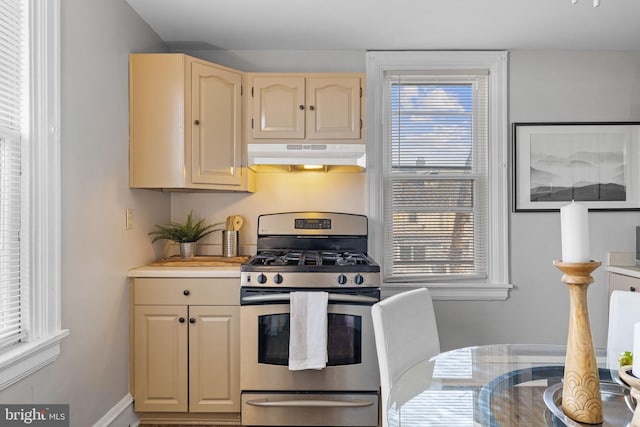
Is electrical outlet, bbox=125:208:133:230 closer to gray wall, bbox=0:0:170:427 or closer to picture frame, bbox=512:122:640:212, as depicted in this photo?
gray wall, bbox=0:0:170:427

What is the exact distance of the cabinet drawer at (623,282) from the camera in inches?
113

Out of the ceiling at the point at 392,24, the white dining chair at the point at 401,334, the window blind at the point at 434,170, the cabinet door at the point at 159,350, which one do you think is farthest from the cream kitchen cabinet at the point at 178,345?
the ceiling at the point at 392,24

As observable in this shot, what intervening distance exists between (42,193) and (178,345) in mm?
1170

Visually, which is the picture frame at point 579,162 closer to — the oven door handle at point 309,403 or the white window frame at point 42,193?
the oven door handle at point 309,403

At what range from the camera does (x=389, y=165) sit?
126 inches

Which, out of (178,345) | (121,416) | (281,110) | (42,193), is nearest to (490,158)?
(281,110)

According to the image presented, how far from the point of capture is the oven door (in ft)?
8.02

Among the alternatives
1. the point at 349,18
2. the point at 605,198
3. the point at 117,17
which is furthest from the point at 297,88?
the point at 605,198

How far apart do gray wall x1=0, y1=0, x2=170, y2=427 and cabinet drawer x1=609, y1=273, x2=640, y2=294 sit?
3.18m

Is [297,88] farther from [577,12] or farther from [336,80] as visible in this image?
[577,12]

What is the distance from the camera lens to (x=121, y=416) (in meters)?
2.40

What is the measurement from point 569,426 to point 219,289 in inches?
75.2

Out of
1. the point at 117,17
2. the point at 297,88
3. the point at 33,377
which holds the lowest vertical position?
the point at 33,377

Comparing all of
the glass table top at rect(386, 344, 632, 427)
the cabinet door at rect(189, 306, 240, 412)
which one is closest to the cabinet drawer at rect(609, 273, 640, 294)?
the glass table top at rect(386, 344, 632, 427)
